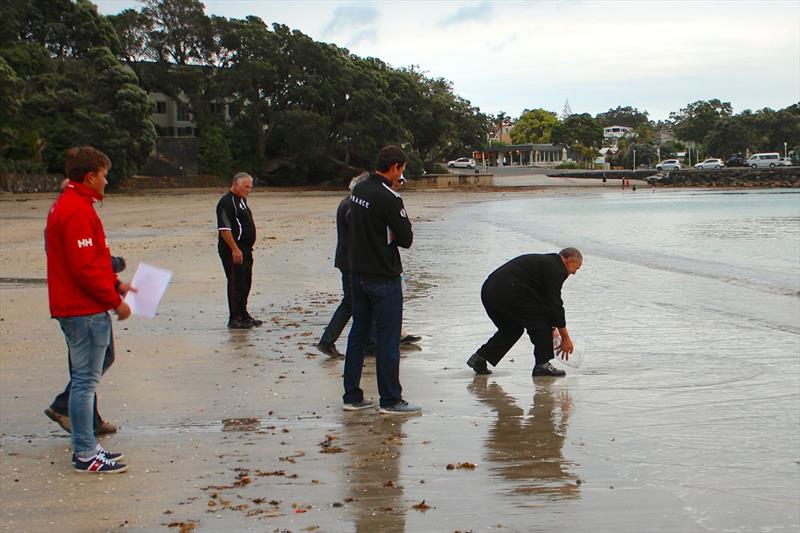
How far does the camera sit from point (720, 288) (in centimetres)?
1517

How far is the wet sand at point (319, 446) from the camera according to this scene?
4336 millimetres

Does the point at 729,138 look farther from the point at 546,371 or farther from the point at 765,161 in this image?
the point at 546,371

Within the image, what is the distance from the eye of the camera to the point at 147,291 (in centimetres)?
524

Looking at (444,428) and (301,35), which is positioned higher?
(301,35)

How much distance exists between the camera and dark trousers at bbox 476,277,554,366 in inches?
290

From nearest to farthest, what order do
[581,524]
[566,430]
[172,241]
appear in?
[581,524] → [566,430] → [172,241]

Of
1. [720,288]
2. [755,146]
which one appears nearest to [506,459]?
[720,288]

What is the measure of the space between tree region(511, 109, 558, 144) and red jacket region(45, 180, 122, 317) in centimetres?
13917

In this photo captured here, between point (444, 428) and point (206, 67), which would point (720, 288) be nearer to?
point (444, 428)

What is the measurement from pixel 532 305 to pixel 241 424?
2.72 meters

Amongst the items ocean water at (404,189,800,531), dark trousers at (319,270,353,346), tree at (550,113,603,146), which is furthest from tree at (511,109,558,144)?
dark trousers at (319,270,353,346)

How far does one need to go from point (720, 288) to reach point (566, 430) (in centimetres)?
1034

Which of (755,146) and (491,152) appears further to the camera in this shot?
(491,152)

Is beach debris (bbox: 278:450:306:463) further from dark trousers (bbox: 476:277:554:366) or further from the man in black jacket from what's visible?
dark trousers (bbox: 476:277:554:366)
